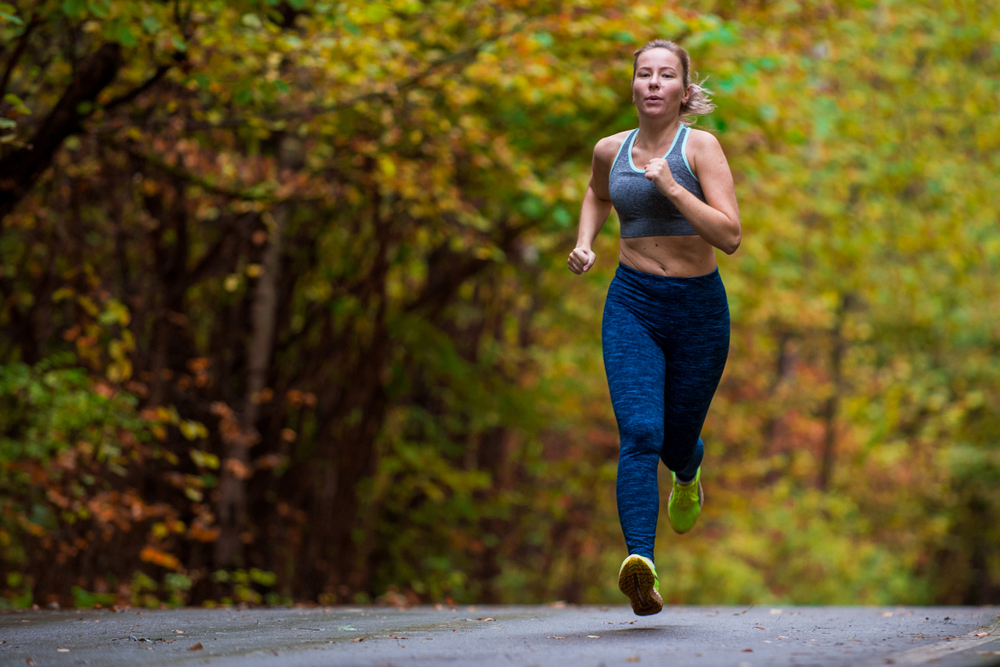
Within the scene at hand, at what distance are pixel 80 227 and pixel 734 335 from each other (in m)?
9.66

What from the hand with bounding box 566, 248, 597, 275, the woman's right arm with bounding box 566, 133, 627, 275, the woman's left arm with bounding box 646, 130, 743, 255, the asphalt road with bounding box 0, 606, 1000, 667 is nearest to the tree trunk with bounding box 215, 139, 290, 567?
the asphalt road with bounding box 0, 606, 1000, 667

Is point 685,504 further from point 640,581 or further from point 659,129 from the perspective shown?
point 659,129

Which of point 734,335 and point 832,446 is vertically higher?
point 734,335

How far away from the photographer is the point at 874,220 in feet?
43.8

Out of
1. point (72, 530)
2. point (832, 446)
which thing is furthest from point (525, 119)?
point (832, 446)

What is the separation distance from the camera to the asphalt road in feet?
11.0

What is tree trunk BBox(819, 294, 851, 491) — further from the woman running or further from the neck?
the neck

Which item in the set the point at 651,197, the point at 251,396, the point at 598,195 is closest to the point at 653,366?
the point at 651,197

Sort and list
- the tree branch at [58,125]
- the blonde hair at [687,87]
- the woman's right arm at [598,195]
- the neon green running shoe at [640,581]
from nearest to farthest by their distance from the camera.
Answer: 1. the neon green running shoe at [640,581]
2. the blonde hair at [687,87]
3. the woman's right arm at [598,195]
4. the tree branch at [58,125]

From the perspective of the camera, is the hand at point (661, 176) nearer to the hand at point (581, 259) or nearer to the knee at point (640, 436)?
the hand at point (581, 259)

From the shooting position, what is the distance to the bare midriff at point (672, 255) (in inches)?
170

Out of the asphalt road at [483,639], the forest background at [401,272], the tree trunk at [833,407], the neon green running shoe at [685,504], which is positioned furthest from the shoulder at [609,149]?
the tree trunk at [833,407]

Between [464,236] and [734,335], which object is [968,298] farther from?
[464,236]

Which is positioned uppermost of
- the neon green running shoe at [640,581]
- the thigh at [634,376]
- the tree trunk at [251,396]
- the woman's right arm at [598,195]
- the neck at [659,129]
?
the neck at [659,129]
